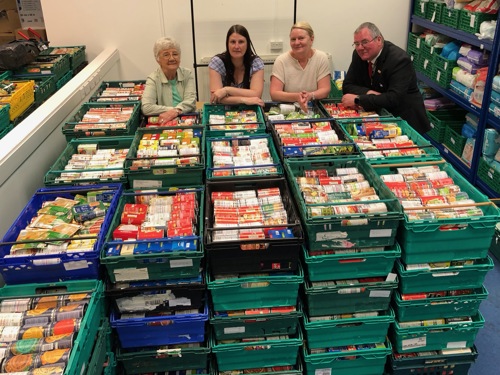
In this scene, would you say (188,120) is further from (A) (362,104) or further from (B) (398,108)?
(B) (398,108)

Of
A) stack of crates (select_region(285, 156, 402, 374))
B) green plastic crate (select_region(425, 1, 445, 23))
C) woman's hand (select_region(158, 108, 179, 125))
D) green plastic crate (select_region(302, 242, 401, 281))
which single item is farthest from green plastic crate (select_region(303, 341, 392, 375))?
green plastic crate (select_region(425, 1, 445, 23))

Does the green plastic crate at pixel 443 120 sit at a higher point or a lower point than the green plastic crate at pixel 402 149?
lower

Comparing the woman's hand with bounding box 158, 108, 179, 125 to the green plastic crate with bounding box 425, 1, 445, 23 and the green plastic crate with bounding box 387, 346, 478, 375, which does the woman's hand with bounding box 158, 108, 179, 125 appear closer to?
the green plastic crate with bounding box 387, 346, 478, 375

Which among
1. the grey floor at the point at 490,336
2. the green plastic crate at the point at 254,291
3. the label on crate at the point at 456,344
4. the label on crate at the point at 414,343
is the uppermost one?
the green plastic crate at the point at 254,291

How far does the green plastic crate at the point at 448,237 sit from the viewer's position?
7.48 feet

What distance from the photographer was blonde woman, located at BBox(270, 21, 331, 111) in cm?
417

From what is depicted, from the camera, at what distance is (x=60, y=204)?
8.79 feet

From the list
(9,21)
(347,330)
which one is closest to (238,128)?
(347,330)

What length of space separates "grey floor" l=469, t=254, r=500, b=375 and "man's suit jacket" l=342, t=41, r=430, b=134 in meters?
1.45

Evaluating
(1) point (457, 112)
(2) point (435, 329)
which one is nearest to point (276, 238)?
(2) point (435, 329)

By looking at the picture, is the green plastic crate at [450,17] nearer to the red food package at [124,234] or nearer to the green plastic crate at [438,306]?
the green plastic crate at [438,306]

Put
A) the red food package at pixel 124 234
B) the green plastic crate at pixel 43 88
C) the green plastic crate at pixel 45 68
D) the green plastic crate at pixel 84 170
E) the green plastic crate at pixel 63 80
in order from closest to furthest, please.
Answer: the red food package at pixel 124 234 → the green plastic crate at pixel 84 170 → the green plastic crate at pixel 43 88 → the green plastic crate at pixel 45 68 → the green plastic crate at pixel 63 80

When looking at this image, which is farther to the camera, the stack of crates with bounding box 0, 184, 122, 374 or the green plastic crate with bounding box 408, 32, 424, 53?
the green plastic crate with bounding box 408, 32, 424, 53

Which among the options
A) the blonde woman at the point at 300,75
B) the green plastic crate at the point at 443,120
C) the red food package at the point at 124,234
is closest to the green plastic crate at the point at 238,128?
the blonde woman at the point at 300,75
